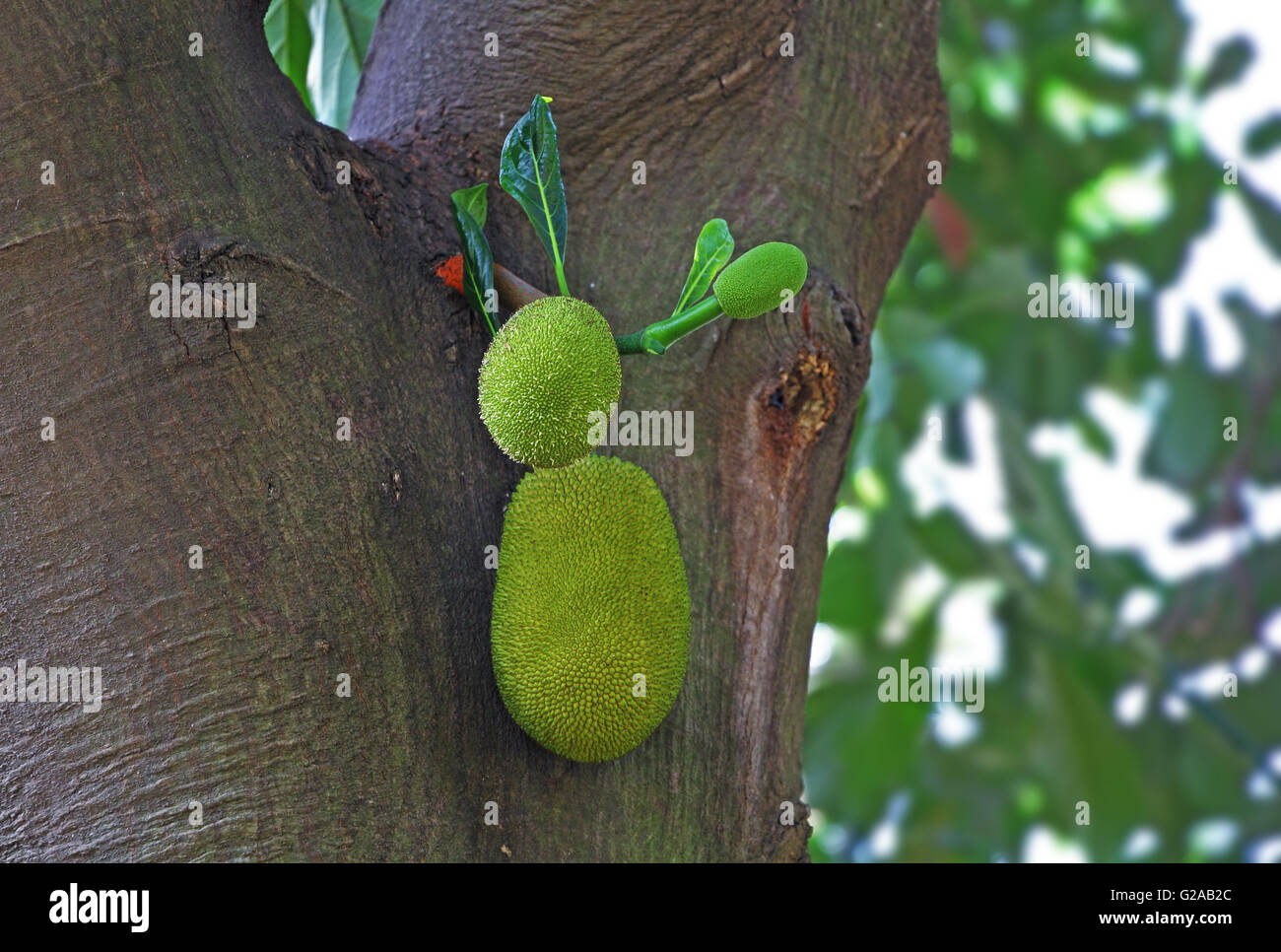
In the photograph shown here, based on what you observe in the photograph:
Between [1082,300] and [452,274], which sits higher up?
[1082,300]

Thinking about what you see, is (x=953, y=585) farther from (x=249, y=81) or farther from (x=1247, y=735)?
(x=249, y=81)

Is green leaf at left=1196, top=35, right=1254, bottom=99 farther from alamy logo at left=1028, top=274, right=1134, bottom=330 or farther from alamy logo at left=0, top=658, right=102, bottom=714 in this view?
alamy logo at left=0, top=658, right=102, bottom=714

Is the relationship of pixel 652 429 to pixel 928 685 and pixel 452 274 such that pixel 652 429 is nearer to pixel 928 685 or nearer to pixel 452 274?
pixel 452 274

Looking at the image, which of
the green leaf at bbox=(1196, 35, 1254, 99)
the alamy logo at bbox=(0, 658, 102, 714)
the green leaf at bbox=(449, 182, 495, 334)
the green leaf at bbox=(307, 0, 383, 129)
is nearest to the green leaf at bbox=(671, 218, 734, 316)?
the green leaf at bbox=(449, 182, 495, 334)

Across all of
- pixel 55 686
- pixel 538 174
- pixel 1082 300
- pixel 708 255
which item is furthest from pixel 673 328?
pixel 1082 300

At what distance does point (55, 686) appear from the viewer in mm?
759

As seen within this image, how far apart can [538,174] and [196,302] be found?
0.91 feet

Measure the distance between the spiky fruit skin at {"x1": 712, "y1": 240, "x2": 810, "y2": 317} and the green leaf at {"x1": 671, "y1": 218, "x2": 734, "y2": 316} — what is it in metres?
0.08

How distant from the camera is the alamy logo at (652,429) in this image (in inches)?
37.0

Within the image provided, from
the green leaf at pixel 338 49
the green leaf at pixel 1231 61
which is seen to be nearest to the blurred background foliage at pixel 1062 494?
the green leaf at pixel 1231 61
